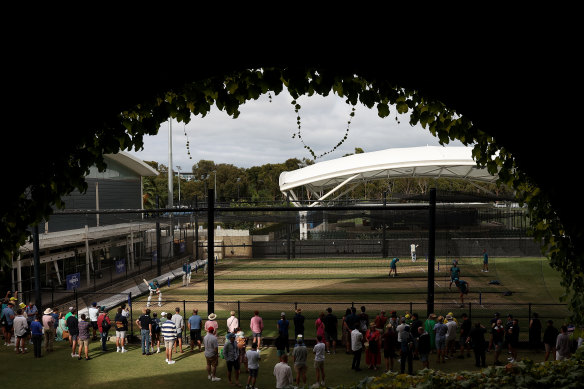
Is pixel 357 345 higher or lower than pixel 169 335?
lower

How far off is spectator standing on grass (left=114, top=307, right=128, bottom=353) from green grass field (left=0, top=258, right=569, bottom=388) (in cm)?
21

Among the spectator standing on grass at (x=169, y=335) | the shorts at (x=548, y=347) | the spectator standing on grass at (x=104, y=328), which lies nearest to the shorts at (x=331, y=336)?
the spectator standing on grass at (x=169, y=335)

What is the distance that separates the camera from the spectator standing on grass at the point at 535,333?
38.3 feet

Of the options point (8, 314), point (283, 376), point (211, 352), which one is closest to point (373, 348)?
point (283, 376)

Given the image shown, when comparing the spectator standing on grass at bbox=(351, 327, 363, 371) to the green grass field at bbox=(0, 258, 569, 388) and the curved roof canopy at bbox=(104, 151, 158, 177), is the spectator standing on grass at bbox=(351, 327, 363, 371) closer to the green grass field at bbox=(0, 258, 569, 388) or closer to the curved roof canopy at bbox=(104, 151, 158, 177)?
the green grass field at bbox=(0, 258, 569, 388)

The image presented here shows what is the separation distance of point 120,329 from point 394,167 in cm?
2936

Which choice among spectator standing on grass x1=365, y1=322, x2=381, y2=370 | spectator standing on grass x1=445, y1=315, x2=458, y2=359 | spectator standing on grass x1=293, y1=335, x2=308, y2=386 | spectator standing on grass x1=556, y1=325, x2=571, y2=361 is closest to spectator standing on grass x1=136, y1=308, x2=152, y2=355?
spectator standing on grass x1=293, y1=335, x2=308, y2=386

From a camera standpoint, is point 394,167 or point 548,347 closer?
point 548,347

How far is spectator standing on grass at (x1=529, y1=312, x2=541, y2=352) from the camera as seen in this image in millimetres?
11688

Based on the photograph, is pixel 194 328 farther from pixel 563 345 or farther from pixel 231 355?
pixel 563 345

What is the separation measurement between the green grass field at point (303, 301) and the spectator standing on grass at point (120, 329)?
8.4 inches

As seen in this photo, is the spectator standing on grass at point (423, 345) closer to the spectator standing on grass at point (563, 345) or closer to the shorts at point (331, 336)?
the shorts at point (331, 336)

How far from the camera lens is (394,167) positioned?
122 ft

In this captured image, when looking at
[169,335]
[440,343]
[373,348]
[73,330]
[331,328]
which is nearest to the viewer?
[373,348]
